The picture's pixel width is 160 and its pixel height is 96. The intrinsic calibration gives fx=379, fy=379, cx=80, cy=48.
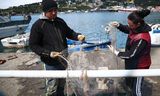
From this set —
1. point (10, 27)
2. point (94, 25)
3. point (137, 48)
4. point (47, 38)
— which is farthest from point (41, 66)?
point (94, 25)

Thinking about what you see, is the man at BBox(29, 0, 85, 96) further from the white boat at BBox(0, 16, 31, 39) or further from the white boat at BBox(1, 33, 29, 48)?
the white boat at BBox(0, 16, 31, 39)

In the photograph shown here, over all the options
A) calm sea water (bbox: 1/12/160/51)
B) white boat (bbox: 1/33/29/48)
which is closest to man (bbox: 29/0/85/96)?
calm sea water (bbox: 1/12/160/51)

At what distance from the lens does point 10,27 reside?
36.2m

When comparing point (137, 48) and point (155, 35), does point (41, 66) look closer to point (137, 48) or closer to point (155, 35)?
point (137, 48)

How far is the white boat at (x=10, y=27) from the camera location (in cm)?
3538

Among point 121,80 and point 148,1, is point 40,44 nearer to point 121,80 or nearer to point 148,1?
point 121,80

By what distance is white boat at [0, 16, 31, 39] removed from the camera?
35.4m

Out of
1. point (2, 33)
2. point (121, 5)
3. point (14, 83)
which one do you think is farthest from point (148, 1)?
point (14, 83)

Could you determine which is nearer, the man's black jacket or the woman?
the woman

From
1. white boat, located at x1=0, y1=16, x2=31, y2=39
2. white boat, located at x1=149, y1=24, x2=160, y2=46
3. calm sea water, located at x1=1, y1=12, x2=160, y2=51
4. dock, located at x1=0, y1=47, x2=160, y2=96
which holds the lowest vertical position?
calm sea water, located at x1=1, y1=12, x2=160, y2=51

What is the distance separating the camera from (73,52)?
531 centimetres

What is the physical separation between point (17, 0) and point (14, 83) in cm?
215

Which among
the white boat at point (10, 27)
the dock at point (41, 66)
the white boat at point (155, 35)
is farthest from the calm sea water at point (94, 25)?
the white boat at point (10, 27)

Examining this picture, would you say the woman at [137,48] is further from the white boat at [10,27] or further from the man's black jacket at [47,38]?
the white boat at [10,27]
